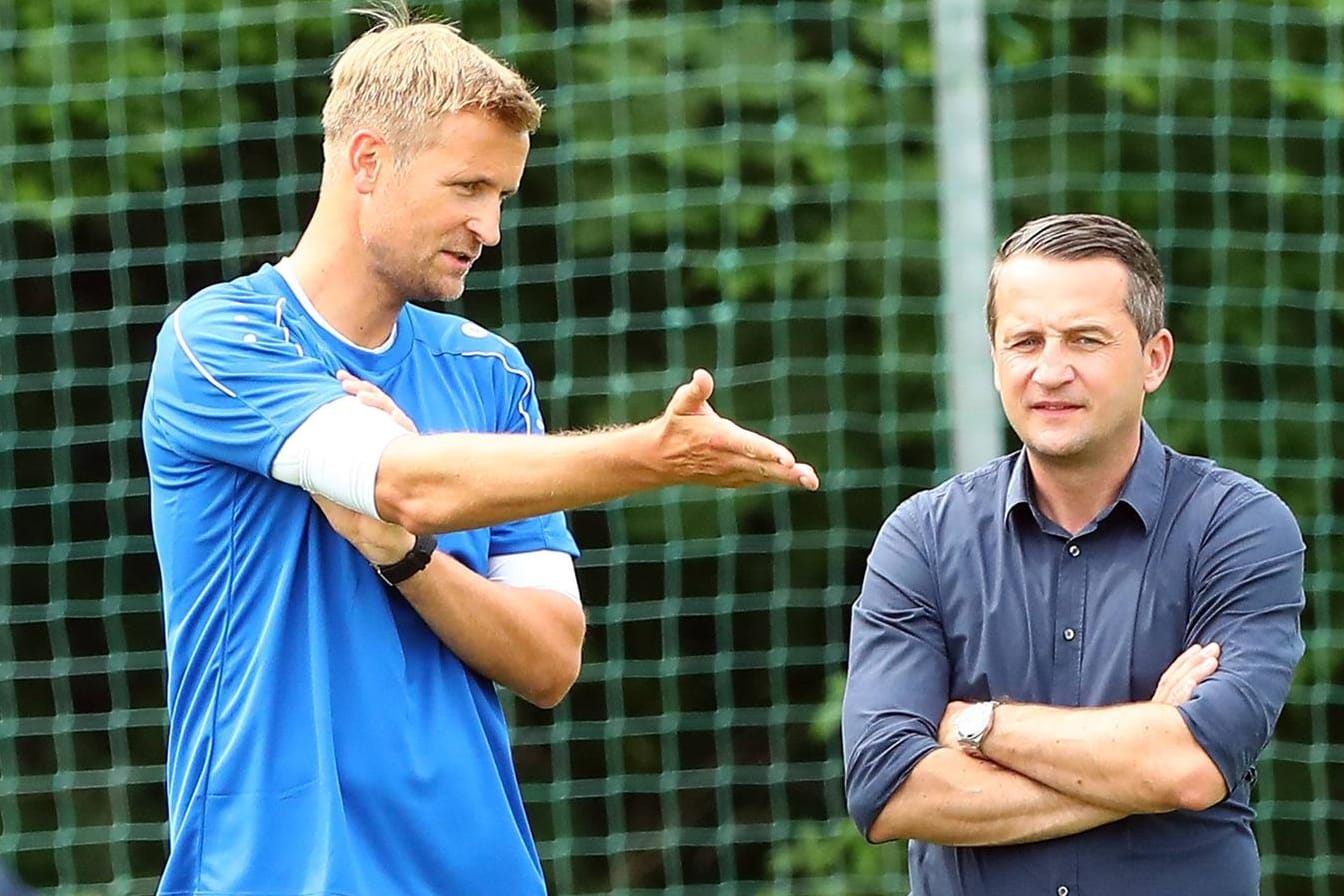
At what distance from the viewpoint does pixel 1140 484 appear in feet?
10.1

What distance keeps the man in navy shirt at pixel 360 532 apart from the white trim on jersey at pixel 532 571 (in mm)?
25

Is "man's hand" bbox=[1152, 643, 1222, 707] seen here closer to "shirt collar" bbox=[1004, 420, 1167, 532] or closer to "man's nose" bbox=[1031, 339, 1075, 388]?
"shirt collar" bbox=[1004, 420, 1167, 532]

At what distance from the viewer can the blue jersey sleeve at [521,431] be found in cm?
313

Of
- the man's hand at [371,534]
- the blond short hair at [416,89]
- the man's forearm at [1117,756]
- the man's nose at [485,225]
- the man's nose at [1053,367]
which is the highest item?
the blond short hair at [416,89]

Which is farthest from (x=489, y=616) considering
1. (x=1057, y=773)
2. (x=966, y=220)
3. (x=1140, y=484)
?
(x=966, y=220)

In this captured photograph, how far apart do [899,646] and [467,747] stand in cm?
63

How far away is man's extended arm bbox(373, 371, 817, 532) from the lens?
8.23 ft

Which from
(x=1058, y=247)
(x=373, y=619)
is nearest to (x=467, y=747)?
(x=373, y=619)

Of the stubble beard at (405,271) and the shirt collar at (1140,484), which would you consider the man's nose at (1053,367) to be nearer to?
the shirt collar at (1140,484)

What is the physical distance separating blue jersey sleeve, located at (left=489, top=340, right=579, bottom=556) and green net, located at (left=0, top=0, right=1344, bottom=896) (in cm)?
281

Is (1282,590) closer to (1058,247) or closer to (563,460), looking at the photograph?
(1058,247)

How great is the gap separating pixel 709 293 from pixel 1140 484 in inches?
126

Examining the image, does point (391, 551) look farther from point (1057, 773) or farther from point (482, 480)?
point (1057, 773)

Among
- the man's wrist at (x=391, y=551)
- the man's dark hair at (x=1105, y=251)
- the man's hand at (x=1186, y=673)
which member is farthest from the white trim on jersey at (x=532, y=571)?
the man's hand at (x=1186, y=673)
